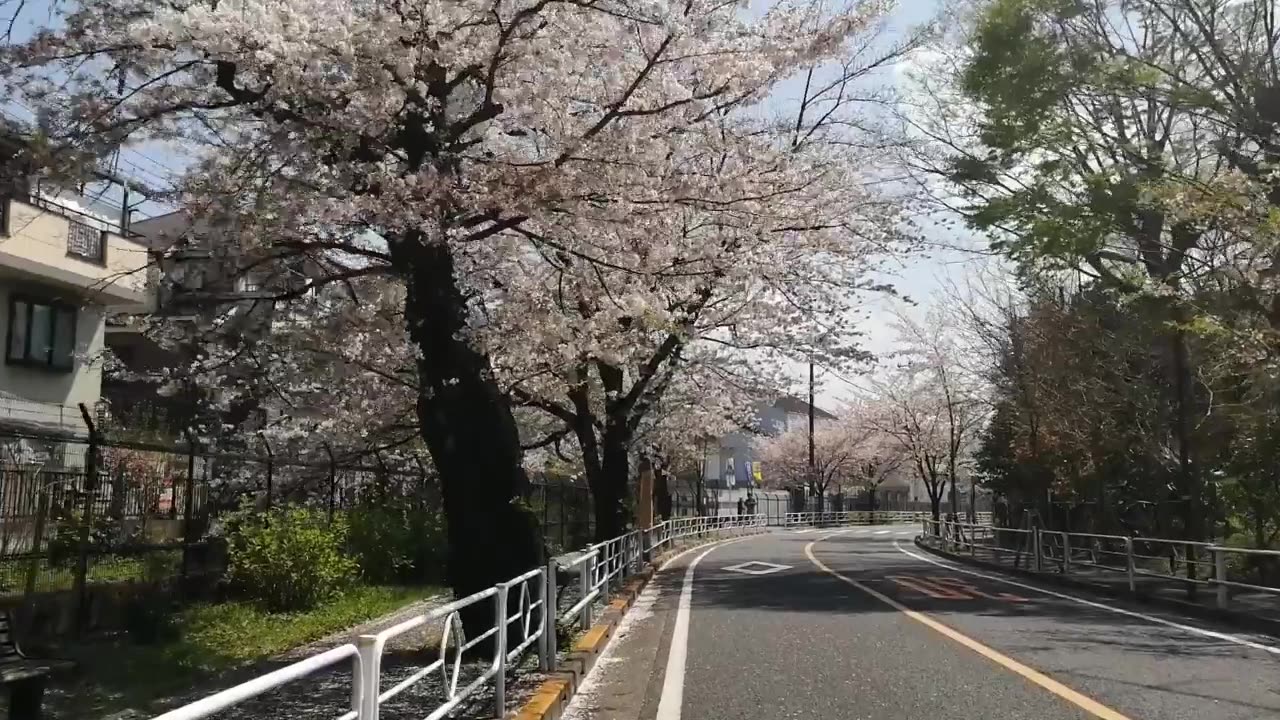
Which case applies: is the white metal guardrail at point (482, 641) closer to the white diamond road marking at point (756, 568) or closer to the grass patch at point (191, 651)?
the grass patch at point (191, 651)

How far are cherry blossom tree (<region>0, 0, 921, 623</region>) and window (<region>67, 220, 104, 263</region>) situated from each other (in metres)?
14.3

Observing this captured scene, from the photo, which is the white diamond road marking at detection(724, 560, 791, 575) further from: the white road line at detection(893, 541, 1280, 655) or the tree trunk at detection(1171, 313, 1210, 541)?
the tree trunk at detection(1171, 313, 1210, 541)

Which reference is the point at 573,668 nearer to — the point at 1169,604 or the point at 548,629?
the point at 548,629

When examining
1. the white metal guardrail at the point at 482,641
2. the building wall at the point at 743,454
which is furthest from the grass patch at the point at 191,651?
the building wall at the point at 743,454

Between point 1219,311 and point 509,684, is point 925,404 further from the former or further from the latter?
point 509,684

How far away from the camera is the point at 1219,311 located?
1521cm

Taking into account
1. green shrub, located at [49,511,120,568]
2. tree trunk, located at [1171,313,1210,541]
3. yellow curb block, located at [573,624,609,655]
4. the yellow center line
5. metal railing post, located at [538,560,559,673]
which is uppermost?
tree trunk, located at [1171,313,1210,541]

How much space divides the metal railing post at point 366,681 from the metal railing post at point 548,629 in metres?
4.43

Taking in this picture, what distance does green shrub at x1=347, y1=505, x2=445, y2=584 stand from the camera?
16.5 m

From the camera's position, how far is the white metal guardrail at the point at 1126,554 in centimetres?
1430

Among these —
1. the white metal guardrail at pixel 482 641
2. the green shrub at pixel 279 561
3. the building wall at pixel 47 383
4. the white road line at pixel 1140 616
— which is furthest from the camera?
the building wall at pixel 47 383

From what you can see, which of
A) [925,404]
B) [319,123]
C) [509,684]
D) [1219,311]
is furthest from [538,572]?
[925,404]

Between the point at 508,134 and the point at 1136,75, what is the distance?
385 inches

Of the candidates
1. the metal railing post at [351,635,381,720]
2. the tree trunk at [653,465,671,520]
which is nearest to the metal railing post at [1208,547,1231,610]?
the metal railing post at [351,635,381,720]
